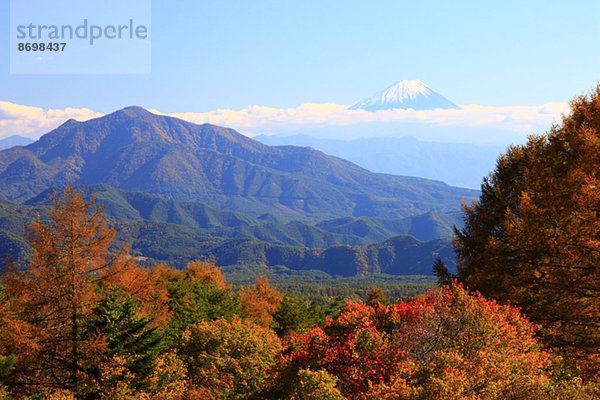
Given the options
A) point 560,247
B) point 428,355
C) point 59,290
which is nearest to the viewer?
point 428,355

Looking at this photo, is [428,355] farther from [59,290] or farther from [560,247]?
[59,290]

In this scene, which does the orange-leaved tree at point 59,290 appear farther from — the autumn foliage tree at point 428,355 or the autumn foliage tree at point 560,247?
the autumn foliage tree at point 560,247

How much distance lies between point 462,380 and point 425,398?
131 cm

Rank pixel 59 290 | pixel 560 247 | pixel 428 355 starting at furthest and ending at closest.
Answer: pixel 59 290 → pixel 560 247 → pixel 428 355

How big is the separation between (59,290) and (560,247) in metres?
30.1

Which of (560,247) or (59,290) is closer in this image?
(560,247)

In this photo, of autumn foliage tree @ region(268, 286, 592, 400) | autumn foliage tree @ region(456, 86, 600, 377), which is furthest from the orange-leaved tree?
autumn foliage tree @ region(456, 86, 600, 377)

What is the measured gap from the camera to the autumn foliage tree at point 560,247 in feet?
68.1

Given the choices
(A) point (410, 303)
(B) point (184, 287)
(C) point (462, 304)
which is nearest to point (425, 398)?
(C) point (462, 304)

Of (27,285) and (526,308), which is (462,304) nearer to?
(526,308)

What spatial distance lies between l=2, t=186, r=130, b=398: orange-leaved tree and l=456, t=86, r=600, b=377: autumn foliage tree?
26.2 metres

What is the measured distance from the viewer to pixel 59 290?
25438 millimetres

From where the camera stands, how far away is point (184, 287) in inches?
2351

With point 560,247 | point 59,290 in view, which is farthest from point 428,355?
point 59,290
